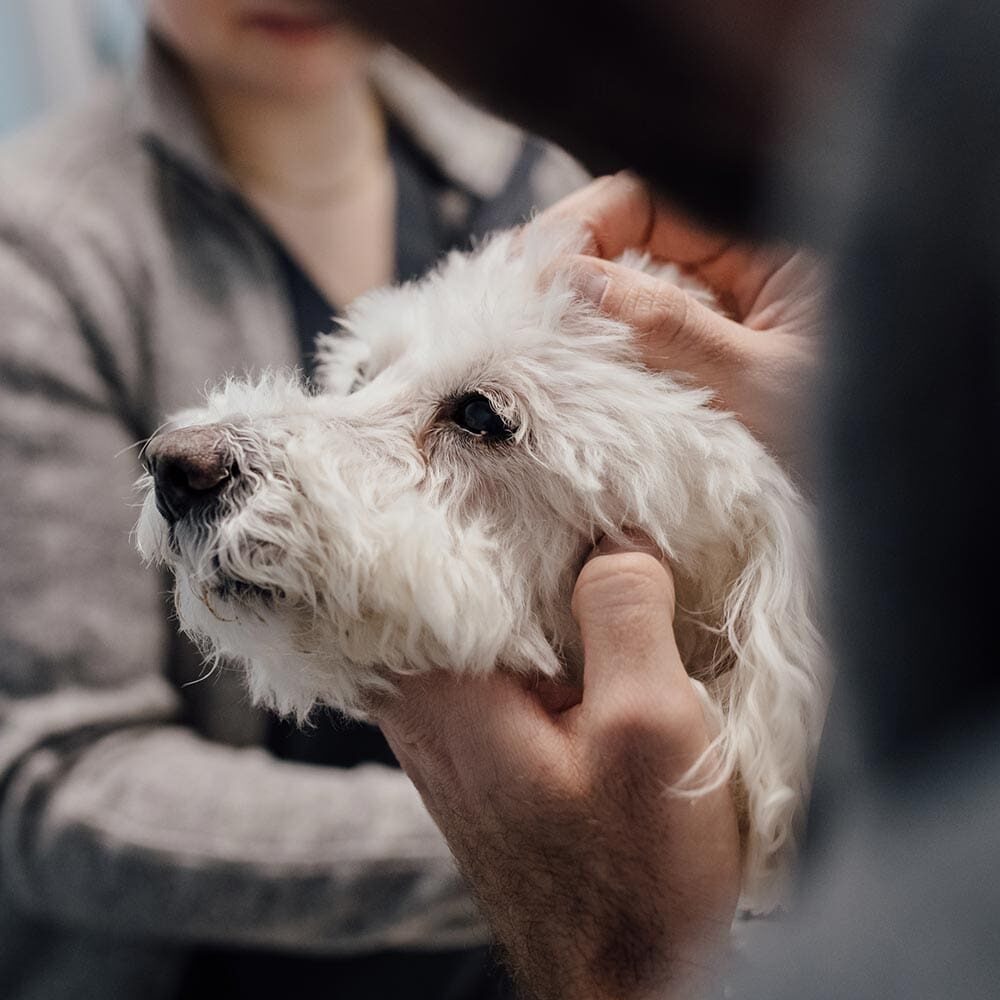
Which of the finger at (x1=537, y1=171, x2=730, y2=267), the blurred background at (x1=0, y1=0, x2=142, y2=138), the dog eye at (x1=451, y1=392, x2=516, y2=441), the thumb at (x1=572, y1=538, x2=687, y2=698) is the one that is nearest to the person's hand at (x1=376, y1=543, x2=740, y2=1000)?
the thumb at (x1=572, y1=538, x2=687, y2=698)

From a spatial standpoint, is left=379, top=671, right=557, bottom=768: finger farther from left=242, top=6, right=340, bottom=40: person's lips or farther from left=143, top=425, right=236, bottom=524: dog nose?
left=242, top=6, right=340, bottom=40: person's lips

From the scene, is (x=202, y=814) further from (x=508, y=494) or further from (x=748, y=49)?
(x=748, y=49)

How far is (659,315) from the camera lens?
74 centimetres

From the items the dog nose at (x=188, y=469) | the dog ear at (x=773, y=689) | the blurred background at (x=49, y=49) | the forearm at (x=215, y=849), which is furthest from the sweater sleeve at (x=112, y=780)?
the blurred background at (x=49, y=49)

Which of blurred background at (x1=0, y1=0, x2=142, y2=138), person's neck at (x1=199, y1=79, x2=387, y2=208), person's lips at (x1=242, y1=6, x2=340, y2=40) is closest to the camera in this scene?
person's lips at (x1=242, y1=6, x2=340, y2=40)

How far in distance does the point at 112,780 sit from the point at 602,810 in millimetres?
679

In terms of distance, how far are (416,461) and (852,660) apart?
21.6 inches

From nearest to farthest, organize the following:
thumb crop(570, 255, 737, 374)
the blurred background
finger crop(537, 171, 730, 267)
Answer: thumb crop(570, 255, 737, 374), finger crop(537, 171, 730, 267), the blurred background

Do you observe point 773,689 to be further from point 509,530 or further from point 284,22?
point 284,22

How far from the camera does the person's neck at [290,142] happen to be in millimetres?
1339

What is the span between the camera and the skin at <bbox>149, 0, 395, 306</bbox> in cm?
122

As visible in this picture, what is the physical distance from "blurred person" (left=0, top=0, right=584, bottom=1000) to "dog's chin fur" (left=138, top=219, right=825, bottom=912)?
1.12 ft

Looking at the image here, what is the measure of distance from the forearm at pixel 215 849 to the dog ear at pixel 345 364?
48cm

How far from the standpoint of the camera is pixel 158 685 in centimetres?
115
